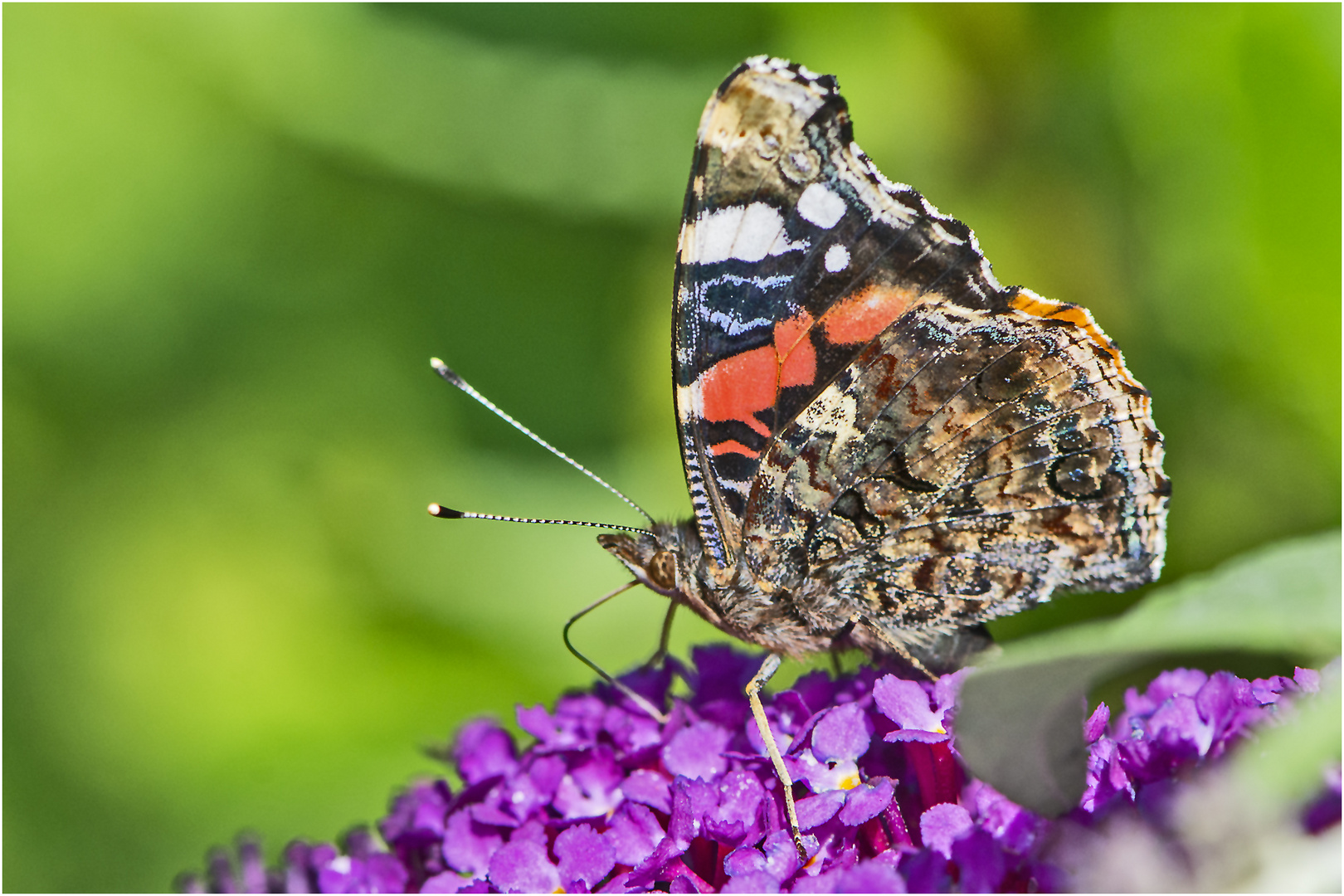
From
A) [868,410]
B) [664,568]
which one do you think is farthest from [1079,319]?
[664,568]

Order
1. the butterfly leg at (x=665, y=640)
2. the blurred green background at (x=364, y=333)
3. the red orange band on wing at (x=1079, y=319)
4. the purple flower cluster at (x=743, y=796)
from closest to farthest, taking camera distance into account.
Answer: the purple flower cluster at (x=743, y=796) → the red orange band on wing at (x=1079, y=319) → the butterfly leg at (x=665, y=640) → the blurred green background at (x=364, y=333)

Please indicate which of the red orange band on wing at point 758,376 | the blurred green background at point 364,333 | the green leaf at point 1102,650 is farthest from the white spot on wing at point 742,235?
the blurred green background at point 364,333

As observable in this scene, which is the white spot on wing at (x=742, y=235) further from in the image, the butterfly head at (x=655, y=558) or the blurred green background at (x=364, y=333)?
the blurred green background at (x=364, y=333)

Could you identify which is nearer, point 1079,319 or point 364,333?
point 1079,319

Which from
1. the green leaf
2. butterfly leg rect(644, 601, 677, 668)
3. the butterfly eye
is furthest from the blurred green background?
the green leaf

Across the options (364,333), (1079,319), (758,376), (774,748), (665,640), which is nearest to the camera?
(774,748)

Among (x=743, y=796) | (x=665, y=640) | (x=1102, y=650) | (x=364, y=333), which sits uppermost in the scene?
(x=364, y=333)

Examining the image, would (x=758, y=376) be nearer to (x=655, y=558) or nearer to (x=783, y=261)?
(x=783, y=261)

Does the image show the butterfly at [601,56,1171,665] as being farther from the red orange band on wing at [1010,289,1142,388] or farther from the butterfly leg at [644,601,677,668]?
the butterfly leg at [644,601,677,668]
